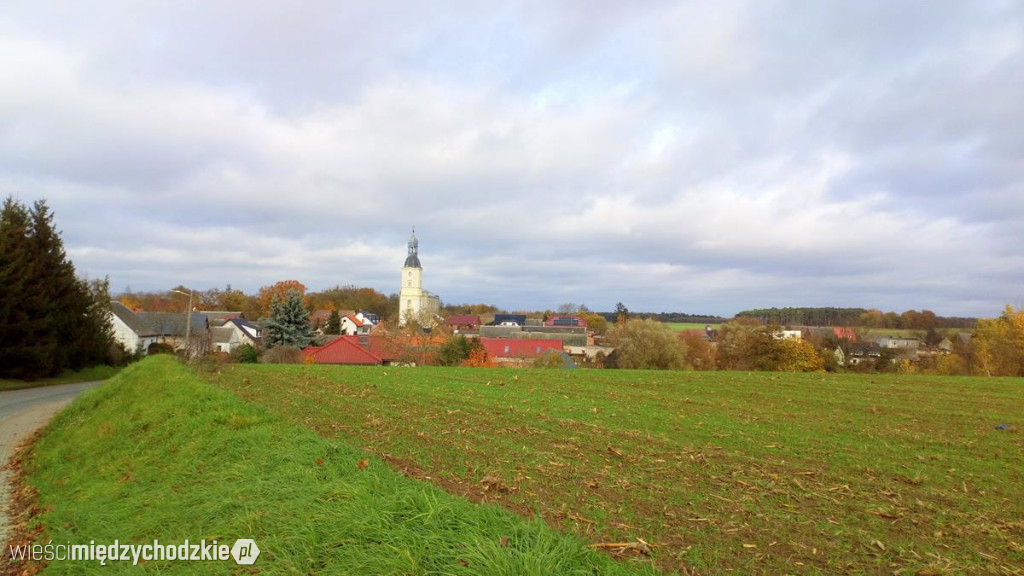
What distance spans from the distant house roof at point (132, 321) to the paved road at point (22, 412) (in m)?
32.9

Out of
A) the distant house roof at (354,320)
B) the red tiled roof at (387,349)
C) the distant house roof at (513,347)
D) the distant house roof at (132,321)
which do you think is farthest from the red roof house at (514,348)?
the distant house roof at (354,320)

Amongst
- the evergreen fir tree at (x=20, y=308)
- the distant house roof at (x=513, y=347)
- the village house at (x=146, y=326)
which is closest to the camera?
the evergreen fir tree at (x=20, y=308)

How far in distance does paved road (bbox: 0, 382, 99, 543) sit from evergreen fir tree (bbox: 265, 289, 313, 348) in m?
22.7

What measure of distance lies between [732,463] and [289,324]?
49.3 meters

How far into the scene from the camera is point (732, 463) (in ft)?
23.4

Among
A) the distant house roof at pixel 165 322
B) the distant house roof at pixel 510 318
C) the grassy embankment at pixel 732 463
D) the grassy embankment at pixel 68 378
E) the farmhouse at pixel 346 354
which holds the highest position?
the distant house roof at pixel 510 318

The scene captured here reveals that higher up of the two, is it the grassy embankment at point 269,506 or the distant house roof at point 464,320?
the distant house roof at point 464,320

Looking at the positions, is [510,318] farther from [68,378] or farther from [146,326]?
[68,378]

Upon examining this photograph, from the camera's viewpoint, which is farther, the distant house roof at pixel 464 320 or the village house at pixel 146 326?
the distant house roof at pixel 464 320

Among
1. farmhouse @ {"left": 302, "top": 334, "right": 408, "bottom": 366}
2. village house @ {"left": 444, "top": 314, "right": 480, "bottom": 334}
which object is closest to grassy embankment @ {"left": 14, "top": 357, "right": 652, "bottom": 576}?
farmhouse @ {"left": 302, "top": 334, "right": 408, "bottom": 366}

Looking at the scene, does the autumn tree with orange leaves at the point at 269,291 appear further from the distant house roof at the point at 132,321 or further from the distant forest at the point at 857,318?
the distant forest at the point at 857,318

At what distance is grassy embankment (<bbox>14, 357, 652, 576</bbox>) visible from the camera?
378 cm

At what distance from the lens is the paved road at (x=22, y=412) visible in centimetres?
1036

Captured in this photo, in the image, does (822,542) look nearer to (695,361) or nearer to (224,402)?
(224,402)
